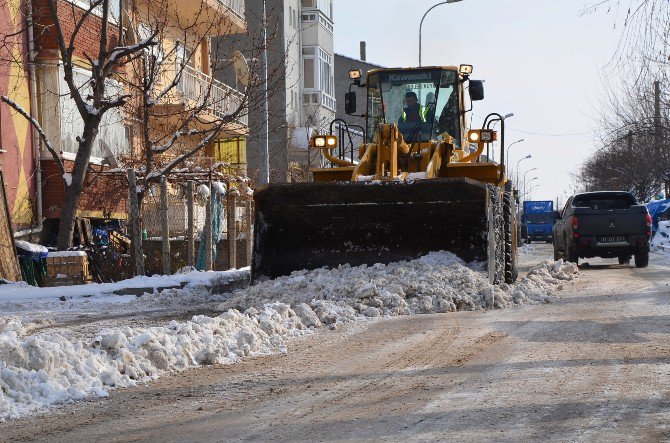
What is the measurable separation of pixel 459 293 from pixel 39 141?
1161 centimetres

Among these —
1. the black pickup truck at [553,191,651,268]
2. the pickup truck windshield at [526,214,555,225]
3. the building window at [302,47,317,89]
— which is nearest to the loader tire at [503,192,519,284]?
the black pickup truck at [553,191,651,268]

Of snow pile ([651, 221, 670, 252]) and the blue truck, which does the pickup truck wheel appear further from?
the blue truck

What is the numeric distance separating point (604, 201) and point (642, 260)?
1.77 meters

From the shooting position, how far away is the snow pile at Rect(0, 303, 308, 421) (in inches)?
275

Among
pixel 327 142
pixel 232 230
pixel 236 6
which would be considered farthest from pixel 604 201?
pixel 236 6

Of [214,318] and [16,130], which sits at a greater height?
[16,130]

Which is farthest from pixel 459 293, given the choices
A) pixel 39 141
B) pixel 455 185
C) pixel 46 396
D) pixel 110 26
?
pixel 110 26

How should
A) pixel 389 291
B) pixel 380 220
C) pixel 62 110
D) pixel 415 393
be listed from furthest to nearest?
pixel 62 110
pixel 380 220
pixel 389 291
pixel 415 393

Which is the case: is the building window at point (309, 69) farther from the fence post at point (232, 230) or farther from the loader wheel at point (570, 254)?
the fence post at point (232, 230)

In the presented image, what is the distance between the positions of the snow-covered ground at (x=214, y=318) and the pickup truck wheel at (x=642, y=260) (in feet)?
20.4

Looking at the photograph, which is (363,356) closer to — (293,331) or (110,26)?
(293,331)

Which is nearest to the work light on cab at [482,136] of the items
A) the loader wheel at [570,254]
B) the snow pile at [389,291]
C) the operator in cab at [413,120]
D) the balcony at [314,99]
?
the operator in cab at [413,120]

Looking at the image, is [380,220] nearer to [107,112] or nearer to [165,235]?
[165,235]

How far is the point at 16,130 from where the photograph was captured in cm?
2039
